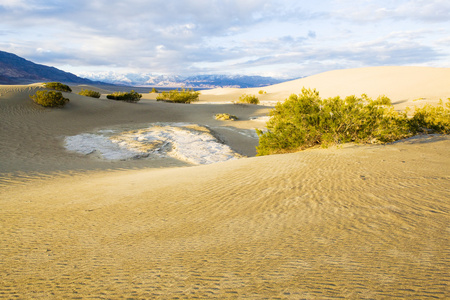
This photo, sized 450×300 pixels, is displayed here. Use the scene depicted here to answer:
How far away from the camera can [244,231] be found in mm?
3324

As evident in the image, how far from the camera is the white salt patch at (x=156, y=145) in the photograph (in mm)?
11914

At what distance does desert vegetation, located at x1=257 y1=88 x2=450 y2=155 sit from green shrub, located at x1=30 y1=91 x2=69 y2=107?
16.9m

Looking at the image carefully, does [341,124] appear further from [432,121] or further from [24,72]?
[24,72]

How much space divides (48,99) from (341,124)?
19.8m

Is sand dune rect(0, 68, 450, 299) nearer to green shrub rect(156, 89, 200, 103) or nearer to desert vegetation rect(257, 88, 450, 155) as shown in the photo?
desert vegetation rect(257, 88, 450, 155)

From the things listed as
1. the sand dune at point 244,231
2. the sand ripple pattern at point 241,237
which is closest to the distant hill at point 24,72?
the sand dune at point 244,231

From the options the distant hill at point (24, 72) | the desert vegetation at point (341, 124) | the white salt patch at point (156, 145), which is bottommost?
the white salt patch at point (156, 145)

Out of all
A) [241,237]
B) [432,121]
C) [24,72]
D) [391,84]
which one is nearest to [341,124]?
[432,121]

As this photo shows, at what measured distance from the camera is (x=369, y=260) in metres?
2.43

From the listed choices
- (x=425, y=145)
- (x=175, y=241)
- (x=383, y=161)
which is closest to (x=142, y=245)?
(x=175, y=241)

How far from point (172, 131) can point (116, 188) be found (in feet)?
31.4

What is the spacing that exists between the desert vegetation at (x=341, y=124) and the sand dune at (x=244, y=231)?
1600 mm

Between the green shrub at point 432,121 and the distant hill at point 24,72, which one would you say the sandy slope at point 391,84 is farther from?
the distant hill at point 24,72

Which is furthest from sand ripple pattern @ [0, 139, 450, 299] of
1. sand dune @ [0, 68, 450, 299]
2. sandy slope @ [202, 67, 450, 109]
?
sandy slope @ [202, 67, 450, 109]
